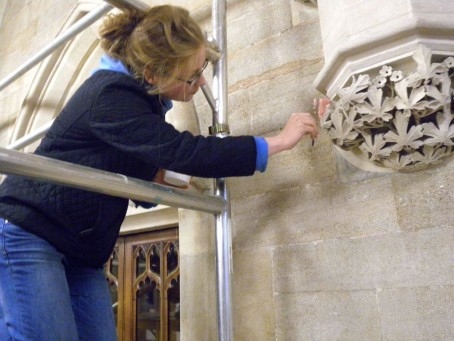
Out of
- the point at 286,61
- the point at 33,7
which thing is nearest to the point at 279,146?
the point at 286,61

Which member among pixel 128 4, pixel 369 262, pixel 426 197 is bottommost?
pixel 369 262

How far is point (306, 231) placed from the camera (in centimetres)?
113

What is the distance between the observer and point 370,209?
1037 millimetres

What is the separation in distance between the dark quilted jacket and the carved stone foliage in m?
0.26

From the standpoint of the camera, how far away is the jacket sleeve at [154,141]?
2.59 ft

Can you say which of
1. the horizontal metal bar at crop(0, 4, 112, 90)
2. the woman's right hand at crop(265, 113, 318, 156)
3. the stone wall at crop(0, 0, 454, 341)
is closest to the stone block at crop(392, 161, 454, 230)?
the stone wall at crop(0, 0, 454, 341)

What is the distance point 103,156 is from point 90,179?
0.12 meters

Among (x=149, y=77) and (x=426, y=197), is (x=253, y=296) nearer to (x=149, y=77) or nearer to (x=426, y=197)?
(x=426, y=197)

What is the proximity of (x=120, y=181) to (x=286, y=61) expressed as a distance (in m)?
0.71

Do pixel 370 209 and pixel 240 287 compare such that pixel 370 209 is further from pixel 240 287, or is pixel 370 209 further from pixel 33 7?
pixel 33 7

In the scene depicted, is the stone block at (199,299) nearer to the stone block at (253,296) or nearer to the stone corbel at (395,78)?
the stone block at (253,296)

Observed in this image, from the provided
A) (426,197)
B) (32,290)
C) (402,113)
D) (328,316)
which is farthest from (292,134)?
(32,290)

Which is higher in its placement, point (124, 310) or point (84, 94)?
point (84, 94)

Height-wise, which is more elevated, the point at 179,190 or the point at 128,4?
the point at 128,4
